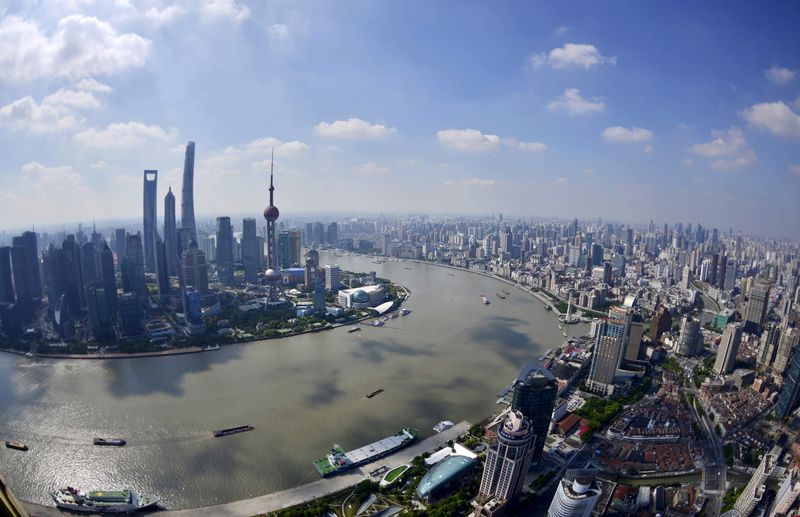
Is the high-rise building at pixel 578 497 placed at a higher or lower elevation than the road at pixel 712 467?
higher

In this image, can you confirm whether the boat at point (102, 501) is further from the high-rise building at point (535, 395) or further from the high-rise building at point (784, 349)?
the high-rise building at point (784, 349)

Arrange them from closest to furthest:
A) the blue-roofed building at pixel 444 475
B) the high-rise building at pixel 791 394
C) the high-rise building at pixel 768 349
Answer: the blue-roofed building at pixel 444 475 < the high-rise building at pixel 791 394 < the high-rise building at pixel 768 349

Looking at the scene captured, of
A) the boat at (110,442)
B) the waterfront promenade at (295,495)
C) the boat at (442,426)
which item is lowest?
the waterfront promenade at (295,495)

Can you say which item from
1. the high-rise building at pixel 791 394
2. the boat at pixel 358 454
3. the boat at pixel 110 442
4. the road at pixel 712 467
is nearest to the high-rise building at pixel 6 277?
the boat at pixel 110 442

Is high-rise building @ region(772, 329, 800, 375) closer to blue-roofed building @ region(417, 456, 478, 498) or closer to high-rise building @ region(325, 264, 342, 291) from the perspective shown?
blue-roofed building @ region(417, 456, 478, 498)

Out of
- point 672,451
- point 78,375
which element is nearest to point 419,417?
point 672,451

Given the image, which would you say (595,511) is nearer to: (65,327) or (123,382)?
(123,382)
